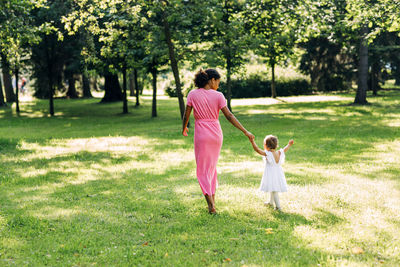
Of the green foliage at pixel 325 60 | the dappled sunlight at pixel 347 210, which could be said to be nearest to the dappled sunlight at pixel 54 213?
the dappled sunlight at pixel 347 210

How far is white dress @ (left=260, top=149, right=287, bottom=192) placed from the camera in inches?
241

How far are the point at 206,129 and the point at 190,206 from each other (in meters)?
1.40

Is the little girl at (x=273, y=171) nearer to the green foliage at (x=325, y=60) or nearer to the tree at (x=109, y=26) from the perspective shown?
the tree at (x=109, y=26)

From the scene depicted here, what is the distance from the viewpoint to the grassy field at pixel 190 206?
4.72m

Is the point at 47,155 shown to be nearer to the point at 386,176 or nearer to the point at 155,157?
the point at 155,157

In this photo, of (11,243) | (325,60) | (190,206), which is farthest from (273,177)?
(325,60)

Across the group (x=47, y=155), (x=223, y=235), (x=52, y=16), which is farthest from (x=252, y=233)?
(x=52, y=16)

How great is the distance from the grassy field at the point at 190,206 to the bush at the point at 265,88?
24.6 m

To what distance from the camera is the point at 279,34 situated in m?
20.0

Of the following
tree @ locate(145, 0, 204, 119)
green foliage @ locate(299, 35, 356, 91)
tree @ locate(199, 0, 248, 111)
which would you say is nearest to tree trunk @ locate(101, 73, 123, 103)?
tree @ locate(199, 0, 248, 111)

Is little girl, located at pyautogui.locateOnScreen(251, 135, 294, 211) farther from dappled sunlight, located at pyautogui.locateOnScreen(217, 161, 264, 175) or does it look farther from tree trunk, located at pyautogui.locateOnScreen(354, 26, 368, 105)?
tree trunk, located at pyautogui.locateOnScreen(354, 26, 368, 105)

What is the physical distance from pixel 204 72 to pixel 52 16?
62.7ft

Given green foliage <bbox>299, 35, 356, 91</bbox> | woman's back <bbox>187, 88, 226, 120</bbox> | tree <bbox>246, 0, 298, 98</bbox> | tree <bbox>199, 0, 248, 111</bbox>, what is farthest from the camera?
green foliage <bbox>299, 35, 356, 91</bbox>

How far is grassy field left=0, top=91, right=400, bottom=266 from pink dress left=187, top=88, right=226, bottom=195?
0.65m
